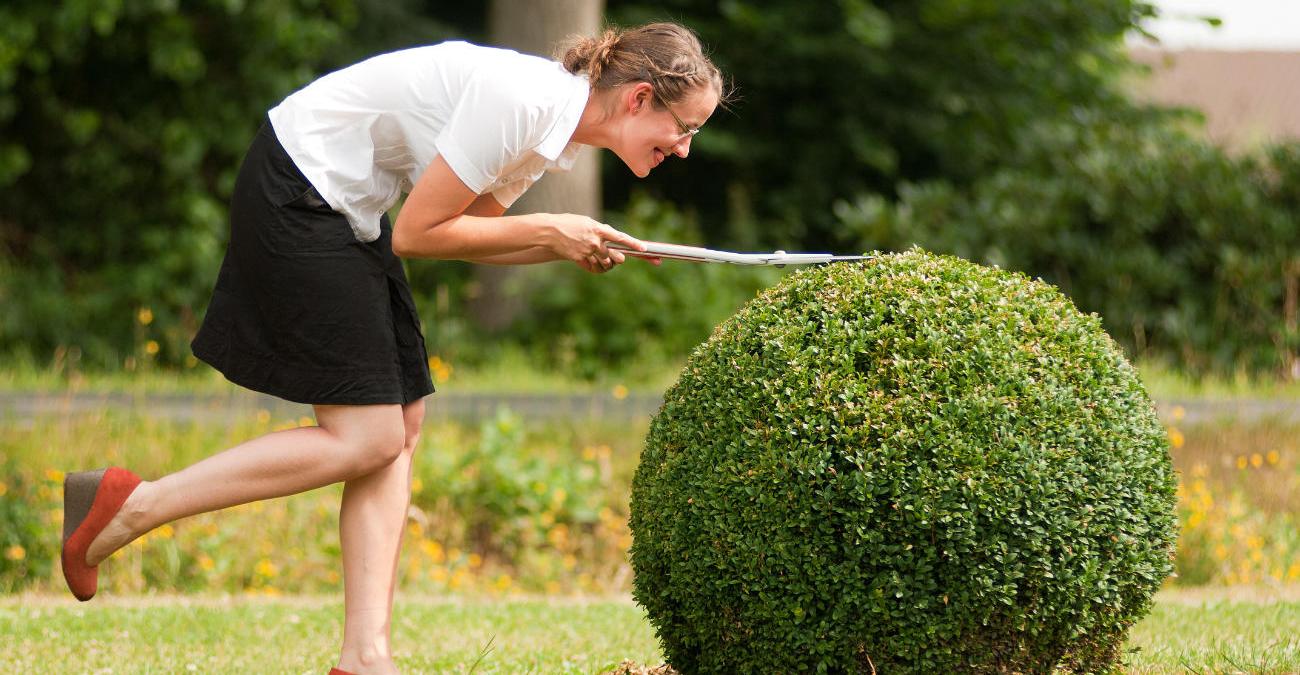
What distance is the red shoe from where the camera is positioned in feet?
10.7

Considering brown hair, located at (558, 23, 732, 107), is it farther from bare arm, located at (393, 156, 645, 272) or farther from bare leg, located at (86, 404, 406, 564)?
bare leg, located at (86, 404, 406, 564)

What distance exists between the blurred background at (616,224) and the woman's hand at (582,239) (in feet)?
10.2

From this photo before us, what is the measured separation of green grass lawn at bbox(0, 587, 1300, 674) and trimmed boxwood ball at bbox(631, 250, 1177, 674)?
55 centimetres

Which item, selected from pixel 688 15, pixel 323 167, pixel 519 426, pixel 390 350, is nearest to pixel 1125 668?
pixel 390 350

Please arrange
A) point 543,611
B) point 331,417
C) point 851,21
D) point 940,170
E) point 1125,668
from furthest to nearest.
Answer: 1. point 940,170
2. point 851,21
3. point 543,611
4. point 1125,668
5. point 331,417

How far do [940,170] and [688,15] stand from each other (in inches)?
104

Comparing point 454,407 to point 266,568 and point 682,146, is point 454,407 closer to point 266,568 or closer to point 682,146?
point 266,568

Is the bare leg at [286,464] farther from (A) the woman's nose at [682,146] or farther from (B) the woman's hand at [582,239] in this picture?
(A) the woman's nose at [682,146]

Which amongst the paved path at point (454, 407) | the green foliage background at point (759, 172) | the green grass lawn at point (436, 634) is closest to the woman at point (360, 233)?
the green grass lawn at point (436, 634)

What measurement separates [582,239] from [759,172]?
9.57 meters

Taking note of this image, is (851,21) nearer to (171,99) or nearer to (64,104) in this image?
(171,99)

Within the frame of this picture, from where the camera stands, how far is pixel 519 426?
6.98 m

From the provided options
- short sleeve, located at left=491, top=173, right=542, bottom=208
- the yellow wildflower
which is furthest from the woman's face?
the yellow wildflower

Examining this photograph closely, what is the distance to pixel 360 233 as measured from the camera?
321 centimetres
